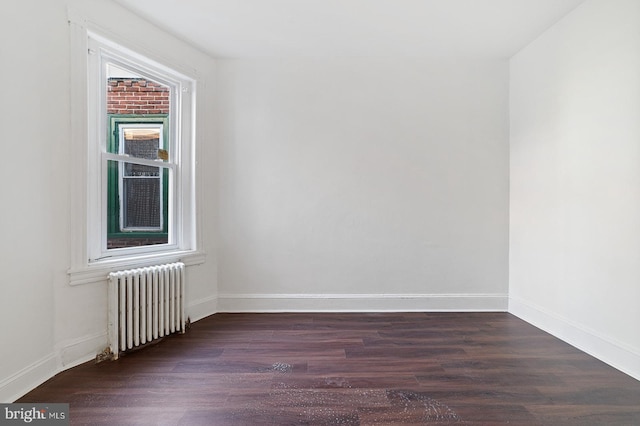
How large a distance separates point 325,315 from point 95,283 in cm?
210

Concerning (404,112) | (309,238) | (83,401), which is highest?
(404,112)

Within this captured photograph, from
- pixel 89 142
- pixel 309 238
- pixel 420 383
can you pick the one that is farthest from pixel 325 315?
pixel 89 142

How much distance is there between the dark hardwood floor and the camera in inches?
65.4

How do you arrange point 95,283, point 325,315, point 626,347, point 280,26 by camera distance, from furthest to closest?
point 325,315 → point 280,26 → point 95,283 → point 626,347

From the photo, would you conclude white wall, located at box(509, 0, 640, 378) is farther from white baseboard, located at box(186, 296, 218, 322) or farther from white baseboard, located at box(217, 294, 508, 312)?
white baseboard, located at box(186, 296, 218, 322)

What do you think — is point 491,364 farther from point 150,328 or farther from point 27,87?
point 27,87

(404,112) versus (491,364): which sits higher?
(404,112)

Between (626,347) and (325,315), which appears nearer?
(626,347)

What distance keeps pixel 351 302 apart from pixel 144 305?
202 centimetres

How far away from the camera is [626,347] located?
6.90ft

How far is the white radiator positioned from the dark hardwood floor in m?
0.13

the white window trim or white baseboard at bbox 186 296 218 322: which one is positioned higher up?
the white window trim

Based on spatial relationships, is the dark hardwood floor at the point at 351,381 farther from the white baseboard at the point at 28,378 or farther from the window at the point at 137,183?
the window at the point at 137,183
